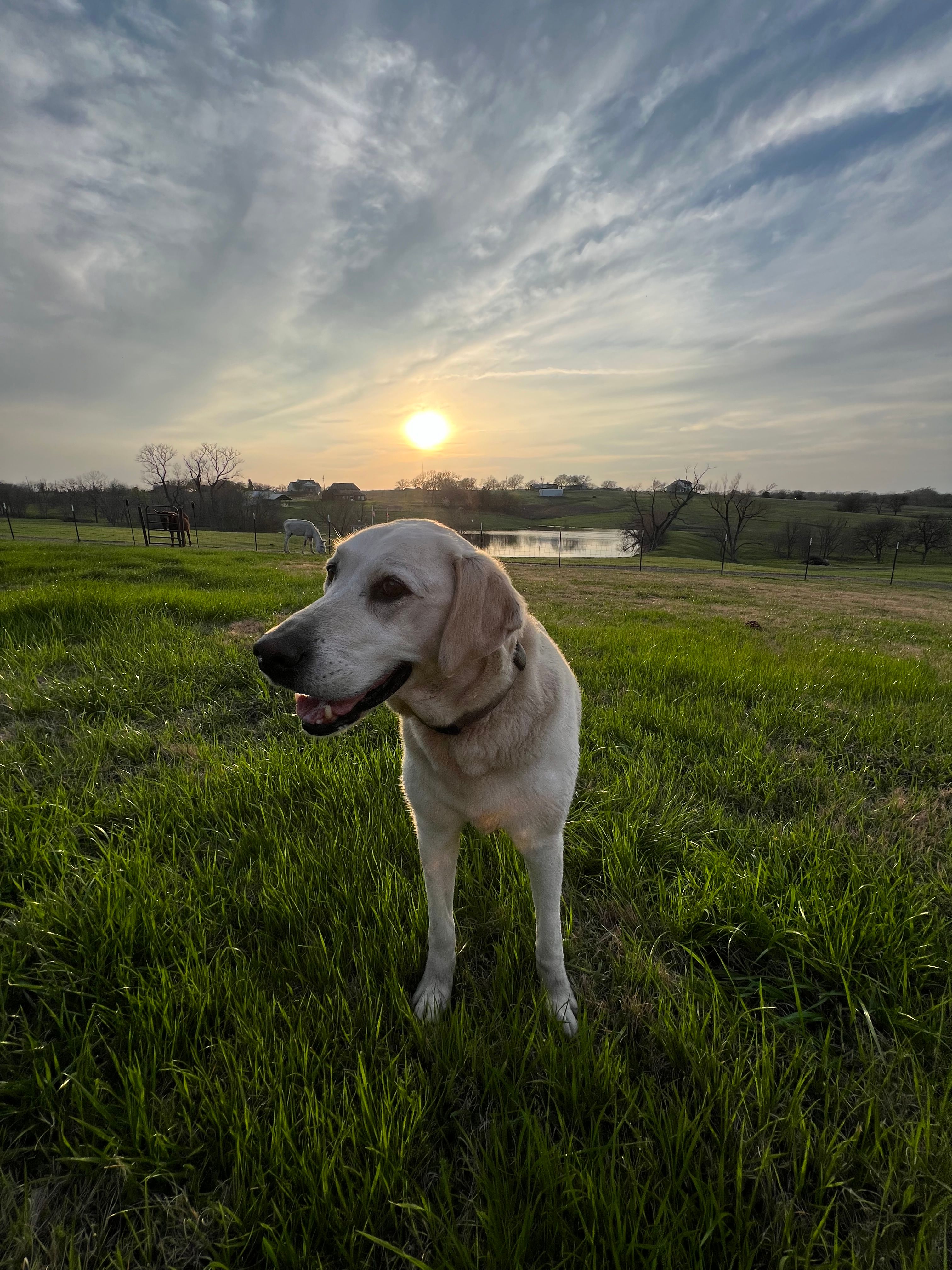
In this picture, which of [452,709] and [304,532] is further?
[304,532]

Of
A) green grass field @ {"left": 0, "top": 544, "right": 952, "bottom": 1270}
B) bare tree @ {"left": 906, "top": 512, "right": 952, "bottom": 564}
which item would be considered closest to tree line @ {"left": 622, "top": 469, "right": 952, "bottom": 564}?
bare tree @ {"left": 906, "top": 512, "right": 952, "bottom": 564}

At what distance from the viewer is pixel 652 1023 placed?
6.16 ft

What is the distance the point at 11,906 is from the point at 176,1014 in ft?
3.39

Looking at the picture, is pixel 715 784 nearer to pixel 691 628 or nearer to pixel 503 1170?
pixel 503 1170

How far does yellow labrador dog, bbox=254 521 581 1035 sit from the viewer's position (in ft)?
6.51

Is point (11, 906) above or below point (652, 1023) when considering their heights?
above

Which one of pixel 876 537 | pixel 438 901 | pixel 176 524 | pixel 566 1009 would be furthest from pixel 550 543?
pixel 566 1009

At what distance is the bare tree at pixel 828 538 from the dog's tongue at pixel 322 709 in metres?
74.8

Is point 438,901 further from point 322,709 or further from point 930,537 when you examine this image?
point 930,537

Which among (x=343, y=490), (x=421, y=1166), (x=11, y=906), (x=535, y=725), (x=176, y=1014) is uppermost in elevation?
(x=343, y=490)

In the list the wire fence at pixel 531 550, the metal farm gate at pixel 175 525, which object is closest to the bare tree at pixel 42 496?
the wire fence at pixel 531 550

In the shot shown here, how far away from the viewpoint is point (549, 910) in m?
2.05

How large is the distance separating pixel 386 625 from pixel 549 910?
1309 mm

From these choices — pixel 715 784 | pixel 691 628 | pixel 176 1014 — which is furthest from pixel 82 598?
pixel 691 628
